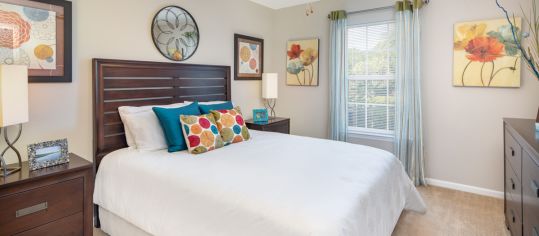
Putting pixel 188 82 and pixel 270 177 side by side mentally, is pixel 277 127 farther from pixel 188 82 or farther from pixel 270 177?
pixel 270 177

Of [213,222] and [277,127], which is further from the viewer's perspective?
[277,127]

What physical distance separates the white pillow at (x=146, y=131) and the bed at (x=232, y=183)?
0.27 feet

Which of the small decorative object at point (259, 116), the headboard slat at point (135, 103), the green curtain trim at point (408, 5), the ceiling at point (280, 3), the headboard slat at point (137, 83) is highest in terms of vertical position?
the ceiling at point (280, 3)

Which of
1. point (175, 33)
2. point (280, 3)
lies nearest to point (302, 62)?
point (280, 3)

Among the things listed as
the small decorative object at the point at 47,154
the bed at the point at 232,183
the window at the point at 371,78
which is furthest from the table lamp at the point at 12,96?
the window at the point at 371,78

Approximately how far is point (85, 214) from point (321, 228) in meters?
1.63

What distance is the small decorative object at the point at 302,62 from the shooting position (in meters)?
4.16

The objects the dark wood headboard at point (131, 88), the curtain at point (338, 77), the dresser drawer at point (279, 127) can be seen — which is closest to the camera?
the dark wood headboard at point (131, 88)

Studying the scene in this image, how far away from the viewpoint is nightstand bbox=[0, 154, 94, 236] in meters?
1.69

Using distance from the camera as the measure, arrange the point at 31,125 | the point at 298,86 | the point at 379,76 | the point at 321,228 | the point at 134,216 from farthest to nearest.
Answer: the point at 298,86 → the point at 379,76 → the point at 31,125 → the point at 134,216 → the point at 321,228

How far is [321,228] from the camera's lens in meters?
1.29

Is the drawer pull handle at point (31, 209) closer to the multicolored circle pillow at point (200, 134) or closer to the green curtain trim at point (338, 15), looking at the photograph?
the multicolored circle pillow at point (200, 134)

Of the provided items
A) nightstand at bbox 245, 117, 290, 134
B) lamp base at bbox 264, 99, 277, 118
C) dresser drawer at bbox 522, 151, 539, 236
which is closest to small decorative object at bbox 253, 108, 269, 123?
nightstand at bbox 245, 117, 290, 134

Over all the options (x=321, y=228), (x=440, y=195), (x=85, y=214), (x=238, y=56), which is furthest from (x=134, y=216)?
(x=440, y=195)
